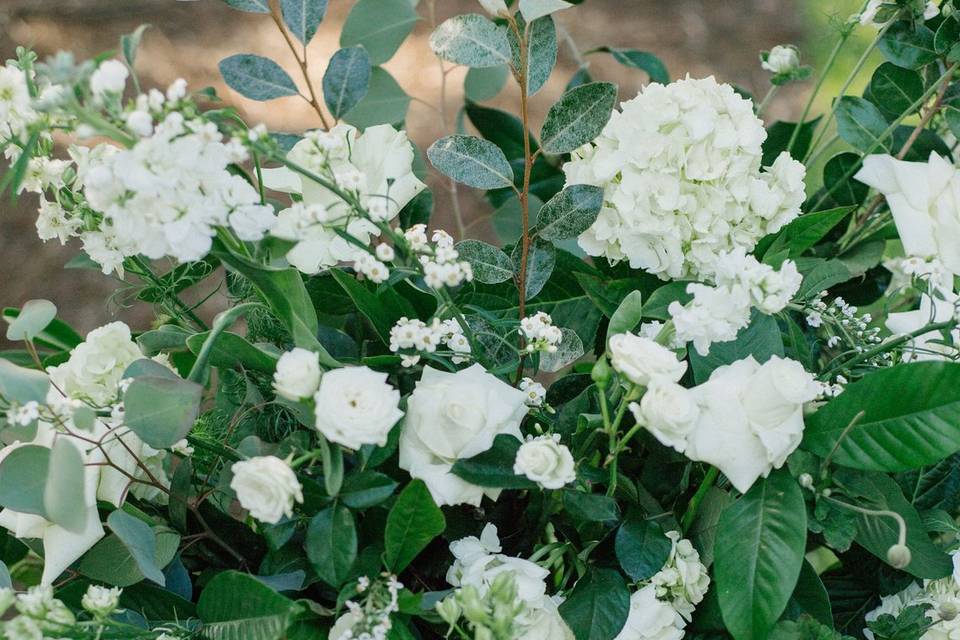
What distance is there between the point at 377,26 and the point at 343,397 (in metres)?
0.38

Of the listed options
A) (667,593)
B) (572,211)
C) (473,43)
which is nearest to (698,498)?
(667,593)

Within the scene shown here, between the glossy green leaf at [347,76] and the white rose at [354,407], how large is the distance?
0.17 m

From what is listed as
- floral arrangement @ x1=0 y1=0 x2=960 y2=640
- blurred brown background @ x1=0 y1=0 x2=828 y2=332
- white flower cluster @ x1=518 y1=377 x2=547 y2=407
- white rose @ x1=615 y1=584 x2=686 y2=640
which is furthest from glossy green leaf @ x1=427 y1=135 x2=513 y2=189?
blurred brown background @ x1=0 y1=0 x2=828 y2=332

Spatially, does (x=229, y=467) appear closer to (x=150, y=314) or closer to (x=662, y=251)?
(x=662, y=251)

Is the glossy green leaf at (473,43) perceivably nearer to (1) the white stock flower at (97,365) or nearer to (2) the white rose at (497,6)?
(2) the white rose at (497,6)

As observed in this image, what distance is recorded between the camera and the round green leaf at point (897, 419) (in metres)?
0.39

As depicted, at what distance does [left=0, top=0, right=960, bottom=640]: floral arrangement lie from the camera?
36 cm

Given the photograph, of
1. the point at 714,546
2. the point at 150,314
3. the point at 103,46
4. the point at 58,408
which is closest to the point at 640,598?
the point at 714,546

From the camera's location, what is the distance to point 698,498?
0.45 meters

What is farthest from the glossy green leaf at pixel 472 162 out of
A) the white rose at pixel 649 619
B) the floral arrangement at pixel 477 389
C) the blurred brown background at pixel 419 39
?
the blurred brown background at pixel 419 39

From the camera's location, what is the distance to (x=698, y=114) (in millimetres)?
474

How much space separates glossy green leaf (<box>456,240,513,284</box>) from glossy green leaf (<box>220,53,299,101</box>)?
12cm

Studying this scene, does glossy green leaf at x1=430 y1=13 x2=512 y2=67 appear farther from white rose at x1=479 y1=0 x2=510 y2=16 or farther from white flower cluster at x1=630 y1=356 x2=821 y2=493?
white flower cluster at x1=630 y1=356 x2=821 y2=493

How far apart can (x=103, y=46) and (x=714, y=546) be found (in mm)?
1306
